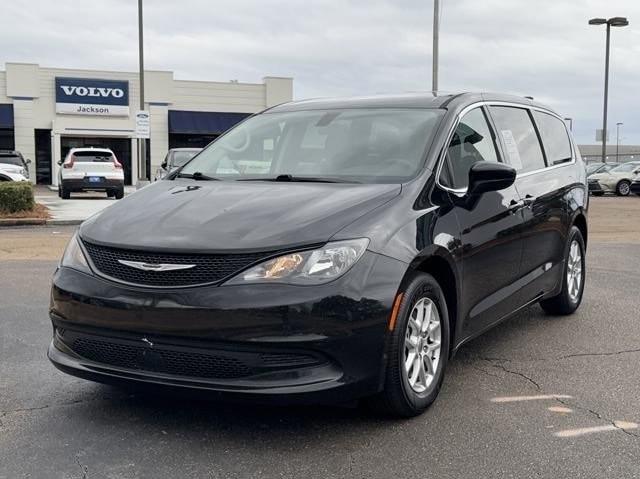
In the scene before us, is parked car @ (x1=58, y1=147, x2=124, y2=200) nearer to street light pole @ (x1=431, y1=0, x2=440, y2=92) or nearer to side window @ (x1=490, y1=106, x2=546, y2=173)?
street light pole @ (x1=431, y1=0, x2=440, y2=92)

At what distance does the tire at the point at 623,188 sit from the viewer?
30656 millimetres

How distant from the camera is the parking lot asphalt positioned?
11.0ft

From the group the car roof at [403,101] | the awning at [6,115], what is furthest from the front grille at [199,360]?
the awning at [6,115]

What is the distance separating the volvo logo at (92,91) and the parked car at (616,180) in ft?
72.6

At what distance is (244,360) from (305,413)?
2.47 feet

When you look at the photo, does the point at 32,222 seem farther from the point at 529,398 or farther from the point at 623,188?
the point at 623,188

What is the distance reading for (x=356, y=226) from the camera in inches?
142

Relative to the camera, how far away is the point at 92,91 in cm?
3612

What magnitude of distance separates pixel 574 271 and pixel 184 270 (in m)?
4.20

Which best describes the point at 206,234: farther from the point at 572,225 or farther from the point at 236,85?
the point at 236,85

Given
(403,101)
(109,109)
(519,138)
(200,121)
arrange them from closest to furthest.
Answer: (403,101) → (519,138) → (109,109) → (200,121)

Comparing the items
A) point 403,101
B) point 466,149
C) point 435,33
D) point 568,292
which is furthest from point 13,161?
point 466,149

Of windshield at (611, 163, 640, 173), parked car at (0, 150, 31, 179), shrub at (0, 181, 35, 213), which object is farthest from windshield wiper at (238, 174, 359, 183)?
windshield at (611, 163, 640, 173)

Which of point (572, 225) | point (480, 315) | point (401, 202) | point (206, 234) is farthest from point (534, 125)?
point (206, 234)
